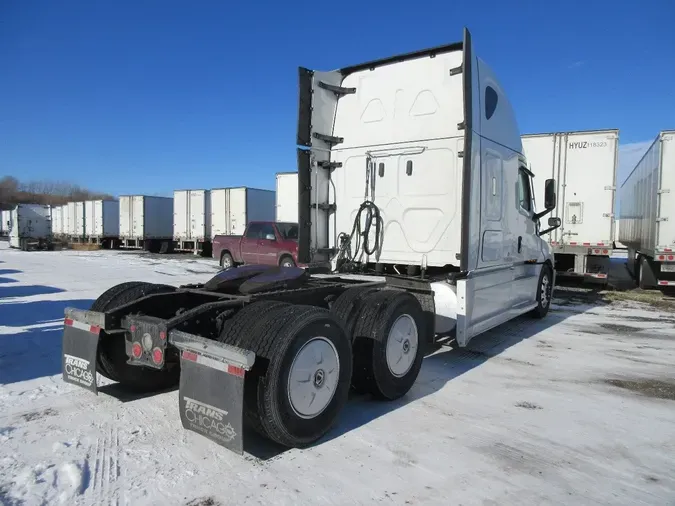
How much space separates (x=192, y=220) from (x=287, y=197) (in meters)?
9.57

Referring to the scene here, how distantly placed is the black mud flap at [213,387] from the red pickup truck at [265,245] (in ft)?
36.9

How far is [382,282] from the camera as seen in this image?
5301 millimetres

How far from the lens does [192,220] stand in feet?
84.0

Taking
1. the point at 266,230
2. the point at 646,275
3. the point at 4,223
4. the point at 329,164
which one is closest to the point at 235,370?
the point at 329,164

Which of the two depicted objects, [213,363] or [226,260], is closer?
[213,363]

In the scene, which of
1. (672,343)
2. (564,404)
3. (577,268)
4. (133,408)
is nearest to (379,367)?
(564,404)

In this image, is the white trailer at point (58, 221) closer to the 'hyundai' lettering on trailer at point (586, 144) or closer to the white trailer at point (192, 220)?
the white trailer at point (192, 220)

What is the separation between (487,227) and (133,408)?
4239mm

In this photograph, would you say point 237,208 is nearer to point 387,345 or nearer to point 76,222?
point 76,222

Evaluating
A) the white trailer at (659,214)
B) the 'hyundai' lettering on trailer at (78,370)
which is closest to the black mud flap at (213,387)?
the 'hyundai' lettering on trailer at (78,370)

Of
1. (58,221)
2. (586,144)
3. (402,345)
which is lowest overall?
(402,345)

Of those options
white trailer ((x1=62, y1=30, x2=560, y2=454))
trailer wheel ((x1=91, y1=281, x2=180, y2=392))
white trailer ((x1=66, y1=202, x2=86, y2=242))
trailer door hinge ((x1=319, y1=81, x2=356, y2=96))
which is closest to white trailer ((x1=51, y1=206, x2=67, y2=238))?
white trailer ((x1=66, y1=202, x2=86, y2=242))

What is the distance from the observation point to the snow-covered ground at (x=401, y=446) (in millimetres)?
2787

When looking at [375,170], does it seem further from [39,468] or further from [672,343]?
[672,343]
